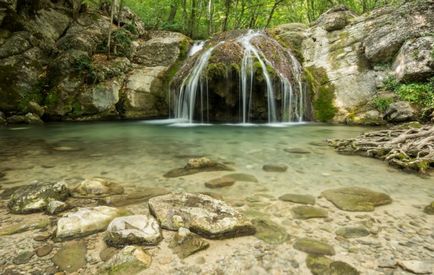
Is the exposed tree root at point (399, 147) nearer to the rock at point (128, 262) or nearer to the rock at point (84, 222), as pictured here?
the rock at point (128, 262)

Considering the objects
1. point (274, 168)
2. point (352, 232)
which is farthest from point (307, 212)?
point (274, 168)

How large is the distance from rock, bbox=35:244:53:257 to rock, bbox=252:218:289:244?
5.14ft

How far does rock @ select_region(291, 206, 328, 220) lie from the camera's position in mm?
2627

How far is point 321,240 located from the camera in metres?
2.22

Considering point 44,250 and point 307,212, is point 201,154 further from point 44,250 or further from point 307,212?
point 44,250

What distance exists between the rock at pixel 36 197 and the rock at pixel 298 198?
235 cm

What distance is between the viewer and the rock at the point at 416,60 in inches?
345

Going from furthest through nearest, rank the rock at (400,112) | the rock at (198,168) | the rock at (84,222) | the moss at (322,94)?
the moss at (322,94)
the rock at (400,112)
the rock at (198,168)
the rock at (84,222)

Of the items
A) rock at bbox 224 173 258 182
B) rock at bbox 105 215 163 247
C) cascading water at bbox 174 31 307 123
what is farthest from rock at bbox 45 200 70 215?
cascading water at bbox 174 31 307 123

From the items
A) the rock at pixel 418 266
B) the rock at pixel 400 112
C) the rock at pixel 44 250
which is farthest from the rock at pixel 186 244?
the rock at pixel 400 112

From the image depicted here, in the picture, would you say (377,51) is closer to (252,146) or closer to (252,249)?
(252,146)

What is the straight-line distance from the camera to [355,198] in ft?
9.89

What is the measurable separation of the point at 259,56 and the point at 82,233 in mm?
9598

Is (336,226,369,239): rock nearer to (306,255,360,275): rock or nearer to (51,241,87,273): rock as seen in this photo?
(306,255,360,275): rock
